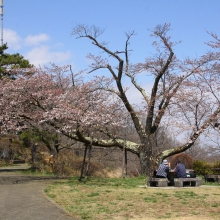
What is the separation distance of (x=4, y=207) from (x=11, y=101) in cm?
1050

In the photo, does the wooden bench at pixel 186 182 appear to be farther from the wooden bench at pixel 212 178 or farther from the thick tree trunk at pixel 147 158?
the thick tree trunk at pixel 147 158

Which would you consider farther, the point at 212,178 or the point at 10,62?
the point at 10,62

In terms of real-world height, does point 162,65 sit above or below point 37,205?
above

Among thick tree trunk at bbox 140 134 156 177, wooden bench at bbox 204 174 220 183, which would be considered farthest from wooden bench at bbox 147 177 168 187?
thick tree trunk at bbox 140 134 156 177

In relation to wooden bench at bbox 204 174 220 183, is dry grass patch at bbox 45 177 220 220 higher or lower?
lower

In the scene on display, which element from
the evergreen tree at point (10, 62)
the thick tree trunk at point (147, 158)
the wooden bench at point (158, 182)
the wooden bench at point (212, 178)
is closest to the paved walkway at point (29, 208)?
the wooden bench at point (158, 182)

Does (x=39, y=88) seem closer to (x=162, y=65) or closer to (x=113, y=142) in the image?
(x=113, y=142)

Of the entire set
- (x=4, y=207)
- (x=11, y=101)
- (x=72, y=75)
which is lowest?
(x=4, y=207)

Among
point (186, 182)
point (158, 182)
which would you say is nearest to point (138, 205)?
point (158, 182)

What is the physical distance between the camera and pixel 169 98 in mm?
20781

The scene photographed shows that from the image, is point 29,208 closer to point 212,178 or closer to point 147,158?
point 212,178

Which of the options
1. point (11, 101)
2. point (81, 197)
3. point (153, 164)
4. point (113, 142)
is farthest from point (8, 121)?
point (81, 197)

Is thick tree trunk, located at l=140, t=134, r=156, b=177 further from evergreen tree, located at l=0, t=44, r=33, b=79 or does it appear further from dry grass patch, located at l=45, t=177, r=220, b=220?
evergreen tree, located at l=0, t=44, r=33, b=79

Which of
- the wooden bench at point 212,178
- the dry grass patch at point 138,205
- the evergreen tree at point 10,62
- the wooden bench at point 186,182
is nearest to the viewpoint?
the dry grass patch at point 138,205
